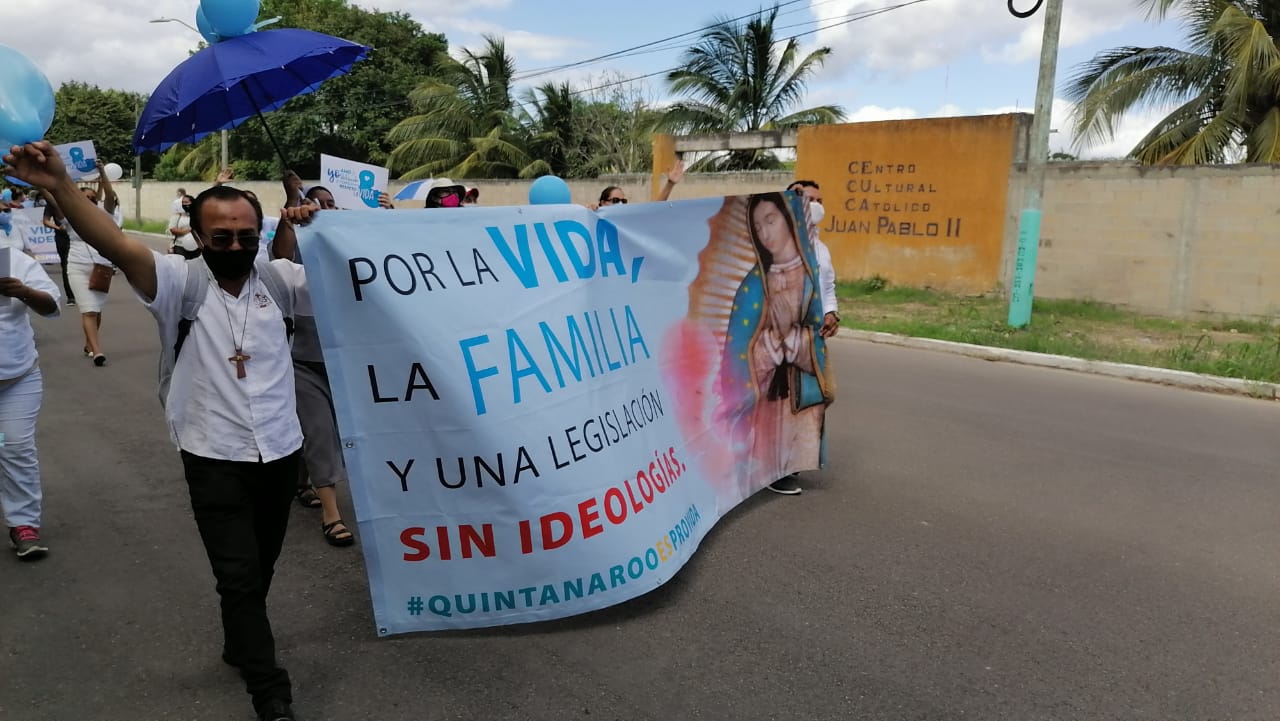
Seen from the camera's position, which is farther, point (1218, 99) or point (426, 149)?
point (426, 149)

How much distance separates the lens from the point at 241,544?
2.95m

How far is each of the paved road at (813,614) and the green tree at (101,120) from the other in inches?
2142

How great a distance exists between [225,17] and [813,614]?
3.88m

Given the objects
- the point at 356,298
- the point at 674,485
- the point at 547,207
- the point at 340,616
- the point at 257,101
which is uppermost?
the point at 257,101

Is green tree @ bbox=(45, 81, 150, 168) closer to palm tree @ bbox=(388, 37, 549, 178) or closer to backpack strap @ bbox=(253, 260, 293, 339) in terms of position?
palm tree @ bbox=(388, 37, 549, 178)

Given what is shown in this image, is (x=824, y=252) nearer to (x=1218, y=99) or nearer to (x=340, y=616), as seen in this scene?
(x=340, y=616)

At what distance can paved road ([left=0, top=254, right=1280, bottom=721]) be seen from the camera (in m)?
3.13

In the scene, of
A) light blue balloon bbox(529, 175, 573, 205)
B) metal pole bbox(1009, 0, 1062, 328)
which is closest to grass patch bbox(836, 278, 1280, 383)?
metal pole bbox(1009, 0, 1062, 328)

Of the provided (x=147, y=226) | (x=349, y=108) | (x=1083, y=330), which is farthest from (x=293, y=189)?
(x=147, y=226)

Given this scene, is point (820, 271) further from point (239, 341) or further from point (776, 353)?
point (239, 341)

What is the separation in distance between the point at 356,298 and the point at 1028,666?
8.83 ft

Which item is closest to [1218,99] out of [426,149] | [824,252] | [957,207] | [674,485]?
[957,207]

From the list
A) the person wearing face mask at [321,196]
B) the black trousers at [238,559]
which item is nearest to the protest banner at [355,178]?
the person wearing face mask at [321,196]

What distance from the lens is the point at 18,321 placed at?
4.43 metres
